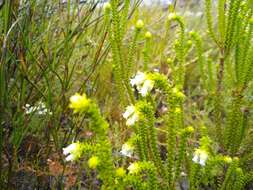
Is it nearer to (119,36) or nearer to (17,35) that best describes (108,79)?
(17,35)

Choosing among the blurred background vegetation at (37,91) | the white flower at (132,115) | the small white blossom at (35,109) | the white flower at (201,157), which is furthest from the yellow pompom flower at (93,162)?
the small white blossom at (35,109)

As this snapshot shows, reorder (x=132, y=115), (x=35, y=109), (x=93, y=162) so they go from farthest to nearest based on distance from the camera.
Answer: (x=35, y=109), (x=132, y=115), (x=93, y=162)

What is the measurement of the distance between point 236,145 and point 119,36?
88 centimetres

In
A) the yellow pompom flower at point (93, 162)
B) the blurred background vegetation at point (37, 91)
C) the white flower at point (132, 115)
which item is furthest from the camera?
the blurred background vegetation at point (37, 91)

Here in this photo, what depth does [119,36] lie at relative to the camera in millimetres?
1982

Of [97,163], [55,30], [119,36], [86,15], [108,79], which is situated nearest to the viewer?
[97,163]

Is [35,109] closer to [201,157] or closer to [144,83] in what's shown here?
[144,83]

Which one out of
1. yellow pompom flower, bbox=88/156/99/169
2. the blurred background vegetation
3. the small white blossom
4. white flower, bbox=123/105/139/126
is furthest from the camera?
the small white blossom

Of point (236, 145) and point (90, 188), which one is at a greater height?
point (236, 145)

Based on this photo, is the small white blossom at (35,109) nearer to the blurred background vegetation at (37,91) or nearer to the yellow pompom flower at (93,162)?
the blurred background vegetation at (37,91)

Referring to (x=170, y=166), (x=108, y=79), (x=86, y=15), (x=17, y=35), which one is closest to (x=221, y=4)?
(x=86, y=15)

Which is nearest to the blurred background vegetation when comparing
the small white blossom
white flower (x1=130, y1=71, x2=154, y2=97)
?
the small white blossom

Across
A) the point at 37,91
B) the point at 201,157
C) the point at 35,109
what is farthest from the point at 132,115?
the point at 37,91

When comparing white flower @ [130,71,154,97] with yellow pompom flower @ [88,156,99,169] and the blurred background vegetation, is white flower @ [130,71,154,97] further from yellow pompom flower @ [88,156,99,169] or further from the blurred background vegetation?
the blurred background vegetation
